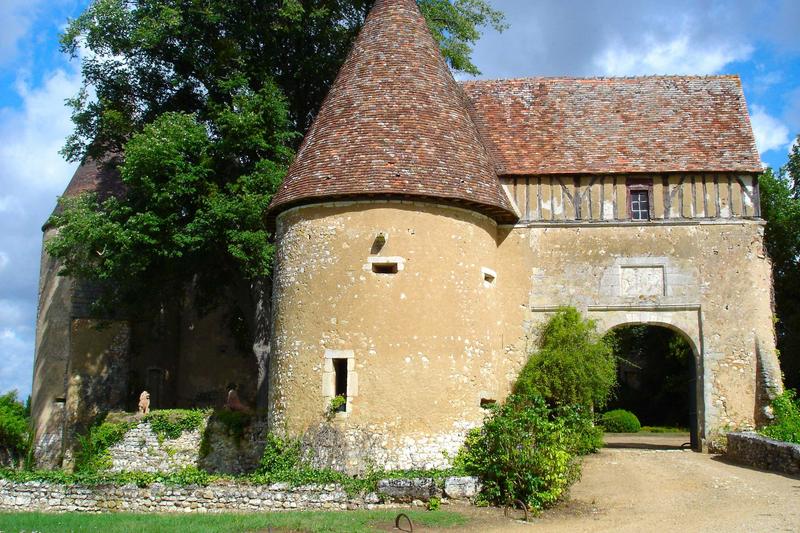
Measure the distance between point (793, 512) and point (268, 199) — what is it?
480 inches

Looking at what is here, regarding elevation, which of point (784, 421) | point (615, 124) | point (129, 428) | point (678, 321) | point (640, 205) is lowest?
point (129, 428)

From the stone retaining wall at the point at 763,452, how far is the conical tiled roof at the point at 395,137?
20.5ft

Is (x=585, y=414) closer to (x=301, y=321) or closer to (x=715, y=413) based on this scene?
(x=715, y=413)

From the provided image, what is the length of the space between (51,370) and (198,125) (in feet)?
32.1

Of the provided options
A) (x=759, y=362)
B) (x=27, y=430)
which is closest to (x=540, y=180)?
(x=759, y=362)

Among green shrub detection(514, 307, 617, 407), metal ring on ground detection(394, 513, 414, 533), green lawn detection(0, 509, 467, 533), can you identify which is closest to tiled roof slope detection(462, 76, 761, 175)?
green shrub detection(514, 307, 617, 407)

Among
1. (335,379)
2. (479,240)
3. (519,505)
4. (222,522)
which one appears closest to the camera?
(222,522)

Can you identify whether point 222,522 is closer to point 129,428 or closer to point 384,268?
point 384,268

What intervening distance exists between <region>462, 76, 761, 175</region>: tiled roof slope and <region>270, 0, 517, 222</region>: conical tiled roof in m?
1.47

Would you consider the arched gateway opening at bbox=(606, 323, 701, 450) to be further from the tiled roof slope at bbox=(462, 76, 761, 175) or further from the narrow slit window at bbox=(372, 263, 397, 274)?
the narrow slit window at bbox=(372, 263, 397, 274)

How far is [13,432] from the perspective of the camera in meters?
22.4

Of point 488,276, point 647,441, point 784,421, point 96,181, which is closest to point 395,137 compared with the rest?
point 488,276

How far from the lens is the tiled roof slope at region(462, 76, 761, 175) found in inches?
677

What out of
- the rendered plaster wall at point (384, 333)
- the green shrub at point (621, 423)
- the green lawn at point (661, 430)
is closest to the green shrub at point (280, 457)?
the rendered plaster wall at point (384, 333)
